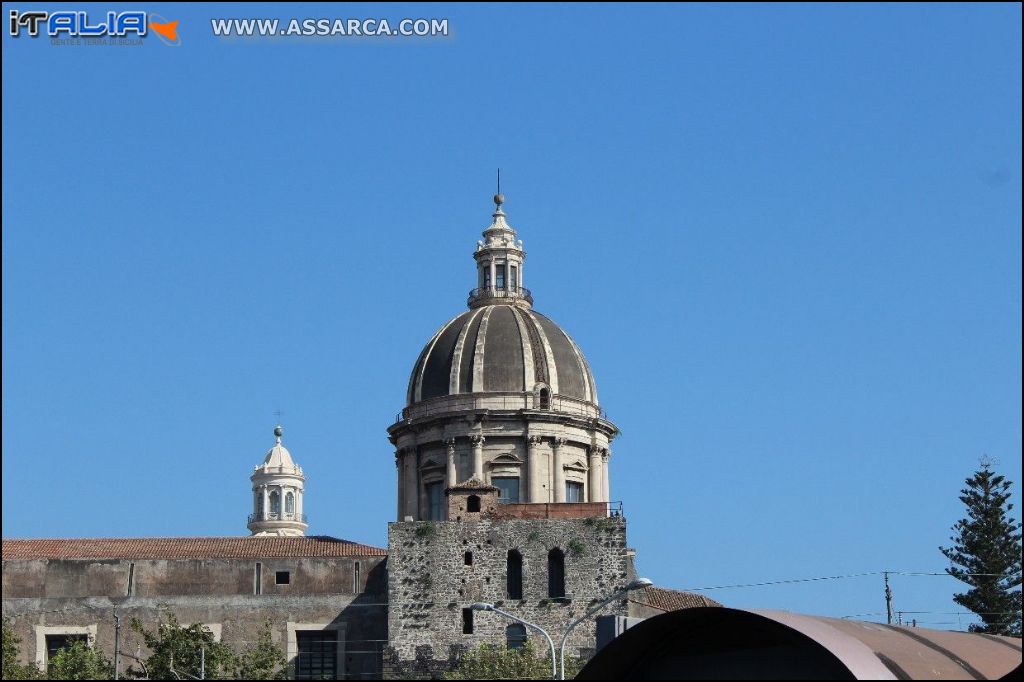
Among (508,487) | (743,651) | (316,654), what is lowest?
(743,651)

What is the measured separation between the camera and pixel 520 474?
67625mm

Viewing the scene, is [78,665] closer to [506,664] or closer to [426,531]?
[426,531]

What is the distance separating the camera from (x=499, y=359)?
69.1 meters

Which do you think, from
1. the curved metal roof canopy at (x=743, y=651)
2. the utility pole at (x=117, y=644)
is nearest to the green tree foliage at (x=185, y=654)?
the utility pole at (x=117, y=644)

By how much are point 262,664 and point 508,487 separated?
15170mm

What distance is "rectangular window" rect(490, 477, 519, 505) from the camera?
67.4 meters

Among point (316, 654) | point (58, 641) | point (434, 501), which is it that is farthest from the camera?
point (434, 501)

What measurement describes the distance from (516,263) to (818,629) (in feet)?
178

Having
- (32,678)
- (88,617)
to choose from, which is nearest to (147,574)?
(88,617)

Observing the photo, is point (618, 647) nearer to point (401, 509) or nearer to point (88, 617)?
point (88, 617)

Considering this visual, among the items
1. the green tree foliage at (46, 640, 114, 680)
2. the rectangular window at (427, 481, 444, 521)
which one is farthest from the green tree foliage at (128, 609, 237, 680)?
the rectangular window at (427, 481, 444, 521)

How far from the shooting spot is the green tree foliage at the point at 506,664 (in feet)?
173

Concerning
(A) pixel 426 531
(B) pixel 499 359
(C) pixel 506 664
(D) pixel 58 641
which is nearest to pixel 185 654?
(D) pixel 58 641

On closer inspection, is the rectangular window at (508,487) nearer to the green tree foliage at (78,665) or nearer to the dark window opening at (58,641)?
the dark window opening at (58,641)
